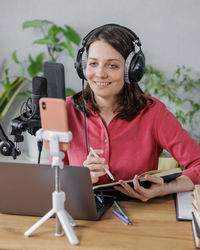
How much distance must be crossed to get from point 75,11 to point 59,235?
2325mm

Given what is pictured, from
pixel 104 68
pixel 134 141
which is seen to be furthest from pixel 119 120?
pixel 104 68

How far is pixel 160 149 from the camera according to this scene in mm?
1551

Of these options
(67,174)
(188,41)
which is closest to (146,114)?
(67,174)

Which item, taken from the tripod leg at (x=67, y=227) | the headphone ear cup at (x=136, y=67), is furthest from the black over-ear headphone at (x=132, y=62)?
the tripod leg at (x=67, y=227)

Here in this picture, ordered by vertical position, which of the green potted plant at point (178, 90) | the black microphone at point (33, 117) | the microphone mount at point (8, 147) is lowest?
the green potted plant at point (178, 90)

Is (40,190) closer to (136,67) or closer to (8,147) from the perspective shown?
(8,147)

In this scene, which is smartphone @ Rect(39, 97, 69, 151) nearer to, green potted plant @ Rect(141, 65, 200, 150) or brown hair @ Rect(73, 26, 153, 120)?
brown hair @ Rect(73, 26, 153, 120)

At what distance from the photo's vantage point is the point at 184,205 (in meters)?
1.14

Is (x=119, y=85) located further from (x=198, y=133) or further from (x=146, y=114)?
(x=198, y=133)

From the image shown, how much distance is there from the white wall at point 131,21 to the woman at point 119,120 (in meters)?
1.47

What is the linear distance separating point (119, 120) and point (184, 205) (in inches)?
18.9

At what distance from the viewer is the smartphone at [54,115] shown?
2.73 ft

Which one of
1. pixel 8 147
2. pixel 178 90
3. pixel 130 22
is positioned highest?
pixel 130 22

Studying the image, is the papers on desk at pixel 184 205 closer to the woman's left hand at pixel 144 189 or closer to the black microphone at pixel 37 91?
the woman's left hand at pixel 144 189
